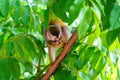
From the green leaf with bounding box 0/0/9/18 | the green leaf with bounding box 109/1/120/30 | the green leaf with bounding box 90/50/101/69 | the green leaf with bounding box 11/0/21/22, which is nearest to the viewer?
the green leaf with bounding box 109/1/120/30

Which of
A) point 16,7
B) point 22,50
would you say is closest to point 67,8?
point 16,7

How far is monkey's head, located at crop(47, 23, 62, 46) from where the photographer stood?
1.11 meters

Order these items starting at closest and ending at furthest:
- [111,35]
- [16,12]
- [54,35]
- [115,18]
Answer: [115,18], [111,35], [16,12], [54,35]

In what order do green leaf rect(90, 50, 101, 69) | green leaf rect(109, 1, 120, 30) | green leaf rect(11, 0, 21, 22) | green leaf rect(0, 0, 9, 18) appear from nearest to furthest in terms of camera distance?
green leaf rect(109, 1, 120, 30), green leaf rect(0, 0, 9, 18), green leaf rect(11, 0, 21, 22), green leaf rect(90, 50, 101, 69)

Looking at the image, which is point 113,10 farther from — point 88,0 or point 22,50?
point 22,50

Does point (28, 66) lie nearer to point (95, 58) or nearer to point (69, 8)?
point (95, 58)

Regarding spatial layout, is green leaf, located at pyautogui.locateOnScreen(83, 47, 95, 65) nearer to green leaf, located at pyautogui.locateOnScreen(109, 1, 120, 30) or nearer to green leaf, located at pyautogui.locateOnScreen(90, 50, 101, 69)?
green leaf, located at pyautogui.locateOnScreen(90, 50, 101, 69)

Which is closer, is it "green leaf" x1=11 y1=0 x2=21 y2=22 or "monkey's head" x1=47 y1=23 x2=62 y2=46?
"green leaf" x1=11 y1=0 x2=21 y2=22

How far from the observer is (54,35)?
1.13 m

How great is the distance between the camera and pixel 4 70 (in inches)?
38.3

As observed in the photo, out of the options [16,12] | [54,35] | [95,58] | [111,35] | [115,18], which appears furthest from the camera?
[54,35]

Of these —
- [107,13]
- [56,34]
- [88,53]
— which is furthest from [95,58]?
[107,13]

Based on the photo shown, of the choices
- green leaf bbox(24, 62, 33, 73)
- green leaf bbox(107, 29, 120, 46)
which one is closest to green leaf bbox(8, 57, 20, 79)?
green leaf bbox(24, 62, 33, 73)

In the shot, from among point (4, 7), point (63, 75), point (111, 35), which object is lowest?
point (63, 75)
